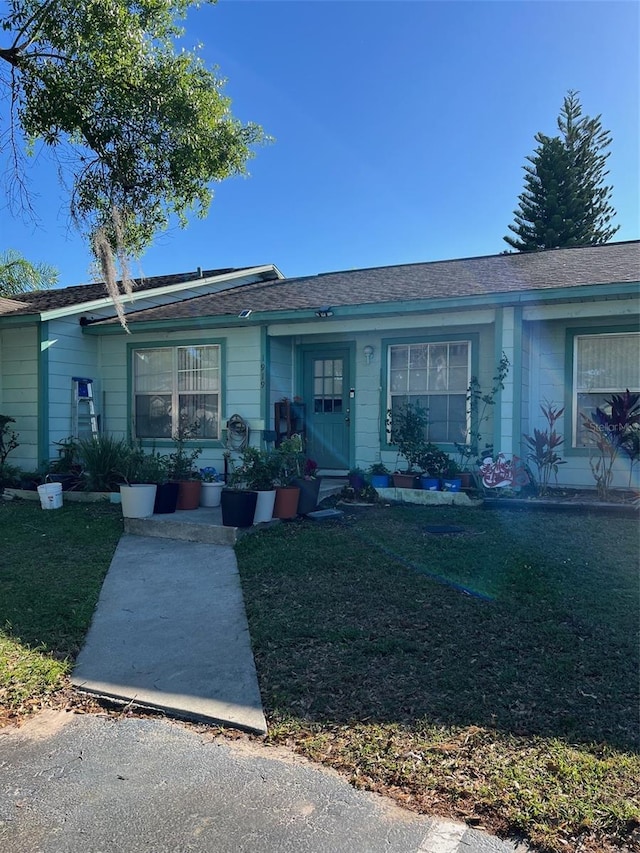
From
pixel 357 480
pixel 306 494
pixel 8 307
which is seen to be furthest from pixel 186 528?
pixel 8 307

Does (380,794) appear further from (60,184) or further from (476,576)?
(60,184)

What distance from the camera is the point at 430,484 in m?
7.58

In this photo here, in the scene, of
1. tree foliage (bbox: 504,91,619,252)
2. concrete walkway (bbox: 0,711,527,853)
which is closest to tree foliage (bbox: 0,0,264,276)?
concrete walkway (bbox: 0,711,527,853)

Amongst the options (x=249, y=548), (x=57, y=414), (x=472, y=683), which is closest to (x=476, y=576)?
(x=472, y=683)

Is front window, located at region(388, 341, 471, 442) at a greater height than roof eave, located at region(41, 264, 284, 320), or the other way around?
roof eave, located at region(41, 264, 284, 320)

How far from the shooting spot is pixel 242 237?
49.4 feet

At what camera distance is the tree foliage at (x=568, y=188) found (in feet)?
81.3

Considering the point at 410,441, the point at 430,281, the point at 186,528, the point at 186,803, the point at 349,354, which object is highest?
the point at 430,281

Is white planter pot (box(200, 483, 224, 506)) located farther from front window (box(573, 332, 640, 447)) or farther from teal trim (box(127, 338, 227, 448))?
front window (box(573, 332, 640, 447))

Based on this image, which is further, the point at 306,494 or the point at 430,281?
the point at 430,281

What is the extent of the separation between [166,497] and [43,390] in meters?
3.70

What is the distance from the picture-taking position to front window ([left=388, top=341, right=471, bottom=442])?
8250 millimetres

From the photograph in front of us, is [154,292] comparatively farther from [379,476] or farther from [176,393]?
[379,476]

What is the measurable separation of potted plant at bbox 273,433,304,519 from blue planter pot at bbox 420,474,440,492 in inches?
73.9
